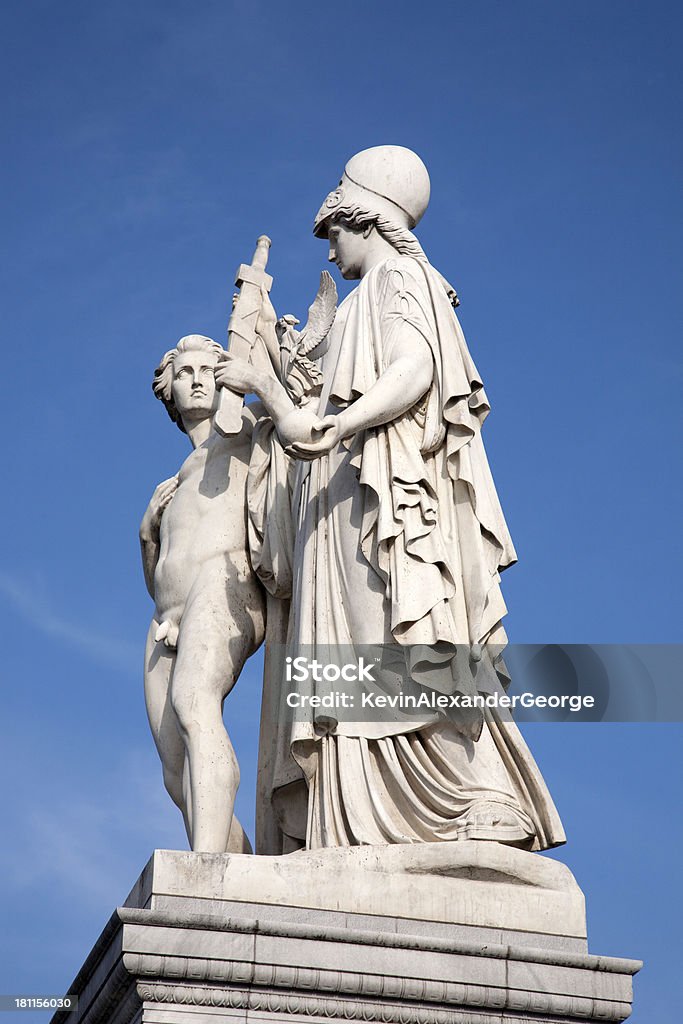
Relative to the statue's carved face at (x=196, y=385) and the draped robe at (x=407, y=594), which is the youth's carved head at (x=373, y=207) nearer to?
the draped robe at (x=407, y=594)

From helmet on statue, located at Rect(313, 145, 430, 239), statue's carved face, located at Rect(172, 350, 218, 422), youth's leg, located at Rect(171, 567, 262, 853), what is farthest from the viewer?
statue's carved face, located at Rect(172, 350, 218, 422)

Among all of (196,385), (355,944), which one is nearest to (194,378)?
(196,385)

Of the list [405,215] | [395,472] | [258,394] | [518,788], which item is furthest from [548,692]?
[405,215]

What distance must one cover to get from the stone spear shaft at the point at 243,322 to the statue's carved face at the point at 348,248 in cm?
54

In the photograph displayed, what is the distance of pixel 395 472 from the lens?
9.05m

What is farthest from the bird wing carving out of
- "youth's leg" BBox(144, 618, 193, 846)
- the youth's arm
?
"youth's leg" BBox(144, 618, 193, 846)

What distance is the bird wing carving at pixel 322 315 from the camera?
33.1 ft

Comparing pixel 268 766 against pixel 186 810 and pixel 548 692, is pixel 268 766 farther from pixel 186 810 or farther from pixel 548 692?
pixel 548 692

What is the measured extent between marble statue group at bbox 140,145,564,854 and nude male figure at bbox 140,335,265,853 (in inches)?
0.5

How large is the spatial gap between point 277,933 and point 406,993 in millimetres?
616

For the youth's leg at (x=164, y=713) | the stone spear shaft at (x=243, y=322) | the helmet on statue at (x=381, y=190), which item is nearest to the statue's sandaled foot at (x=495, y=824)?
the youth's leg at (x=164, y=713)

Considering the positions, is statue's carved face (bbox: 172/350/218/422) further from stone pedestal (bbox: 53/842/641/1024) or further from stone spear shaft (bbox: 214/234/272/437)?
stone pedestal (bbox: 53/842/641/1024)

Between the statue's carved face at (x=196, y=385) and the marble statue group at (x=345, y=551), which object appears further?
the statue's carved face at (x=196, y=385)

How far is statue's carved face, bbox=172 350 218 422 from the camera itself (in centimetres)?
1048
